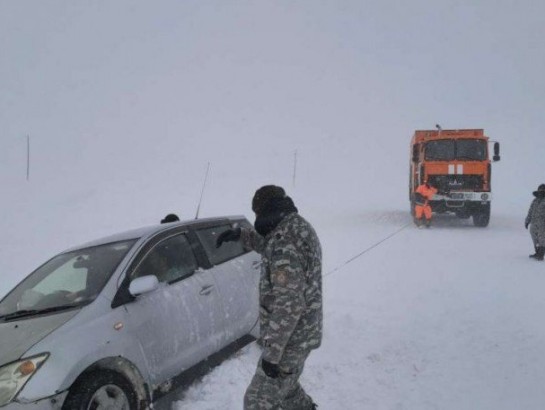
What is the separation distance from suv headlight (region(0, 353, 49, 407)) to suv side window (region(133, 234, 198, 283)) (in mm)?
1115

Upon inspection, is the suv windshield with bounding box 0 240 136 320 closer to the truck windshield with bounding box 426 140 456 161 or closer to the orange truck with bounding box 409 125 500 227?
the orange truck with bounding box 409 125 500 227

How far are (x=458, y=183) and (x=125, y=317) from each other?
46.3 feet

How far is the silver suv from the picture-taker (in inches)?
125

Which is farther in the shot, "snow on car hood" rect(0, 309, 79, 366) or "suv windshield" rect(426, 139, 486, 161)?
"suv windshield" rect(426, 139, 486, 161)

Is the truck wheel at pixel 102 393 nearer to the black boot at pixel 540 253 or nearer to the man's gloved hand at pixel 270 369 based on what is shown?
the man's gloved hand at pixel 270 369

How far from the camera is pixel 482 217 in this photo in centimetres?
1603

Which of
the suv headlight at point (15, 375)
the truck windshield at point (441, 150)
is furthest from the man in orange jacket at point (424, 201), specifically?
the suv headlight at point (15, 375)

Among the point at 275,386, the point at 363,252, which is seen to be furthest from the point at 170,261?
the point at 363,252

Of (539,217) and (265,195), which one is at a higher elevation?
(265,195)

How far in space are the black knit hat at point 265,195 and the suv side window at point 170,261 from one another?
1.43 metres

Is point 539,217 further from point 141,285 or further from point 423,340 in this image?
point 141,285

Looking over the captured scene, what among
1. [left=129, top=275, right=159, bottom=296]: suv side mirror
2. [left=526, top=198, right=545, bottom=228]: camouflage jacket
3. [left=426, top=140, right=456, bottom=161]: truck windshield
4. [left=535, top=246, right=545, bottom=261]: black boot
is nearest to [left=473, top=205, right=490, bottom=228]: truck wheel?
[left=426, top=140, right=456, bottom=161]: truck windshield

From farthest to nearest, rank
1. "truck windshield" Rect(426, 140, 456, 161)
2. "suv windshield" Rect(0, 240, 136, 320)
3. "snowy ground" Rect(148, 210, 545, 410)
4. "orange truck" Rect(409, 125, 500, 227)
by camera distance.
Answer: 1. "truck windshield" Rect(426, 140, 456, 161)
2. "orange truck" Rect(409, 125, 500, 227)
3. "snowy ground" Rect(148, 210, 545, 410)
4. "suv windshield" Rect(0, 240, 136, 320)

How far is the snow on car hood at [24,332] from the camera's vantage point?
3.18m
